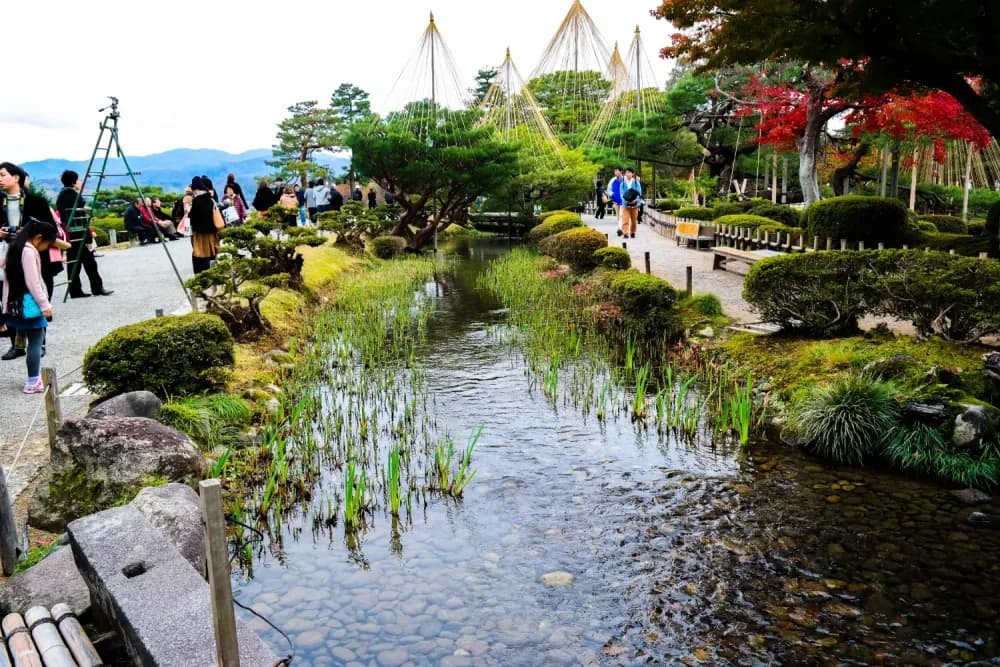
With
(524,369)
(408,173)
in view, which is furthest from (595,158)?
(524,369)

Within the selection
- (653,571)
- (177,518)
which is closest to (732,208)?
(653,571)

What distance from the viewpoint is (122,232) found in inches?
982

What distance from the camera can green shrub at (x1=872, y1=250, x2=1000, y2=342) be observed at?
7466 mm

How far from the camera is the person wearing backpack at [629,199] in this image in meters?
21.4

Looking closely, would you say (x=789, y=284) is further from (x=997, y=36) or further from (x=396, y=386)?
(x=396, y=386)

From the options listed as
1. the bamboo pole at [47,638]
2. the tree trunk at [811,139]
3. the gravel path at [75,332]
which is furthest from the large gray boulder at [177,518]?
the tree trunk at [811,139]

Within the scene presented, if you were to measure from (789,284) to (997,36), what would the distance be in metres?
3.44

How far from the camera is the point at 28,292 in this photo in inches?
266

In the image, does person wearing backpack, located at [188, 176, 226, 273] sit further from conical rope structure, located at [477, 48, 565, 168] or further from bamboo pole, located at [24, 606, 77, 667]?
conical rope structure, located at [477, 48, 565, 168]

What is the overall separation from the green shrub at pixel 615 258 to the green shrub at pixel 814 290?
21.1 ft

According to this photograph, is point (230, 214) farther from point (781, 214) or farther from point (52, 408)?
point (781, 214)

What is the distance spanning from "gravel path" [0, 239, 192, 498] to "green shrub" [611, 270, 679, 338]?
23.7 feet

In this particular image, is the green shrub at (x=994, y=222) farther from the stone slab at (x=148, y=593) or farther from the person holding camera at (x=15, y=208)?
the person holding camera at (x=15, y=208)

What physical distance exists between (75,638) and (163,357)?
12.5 ft
